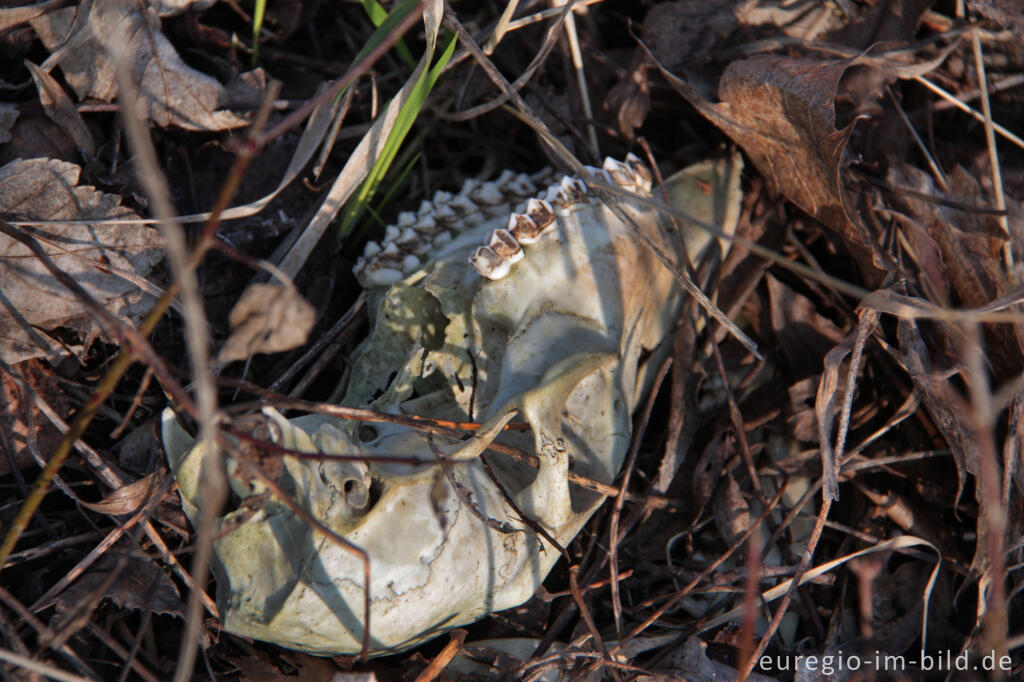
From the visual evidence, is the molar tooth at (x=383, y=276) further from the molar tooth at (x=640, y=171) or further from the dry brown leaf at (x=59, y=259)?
the molar tooth at (x=640, y=171)

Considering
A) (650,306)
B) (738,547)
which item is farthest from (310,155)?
(738,547)

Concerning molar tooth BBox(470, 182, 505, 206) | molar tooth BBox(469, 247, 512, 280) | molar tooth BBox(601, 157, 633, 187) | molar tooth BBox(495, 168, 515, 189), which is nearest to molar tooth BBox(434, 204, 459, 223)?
molar tooth BBox(470, 182, 505, 206)

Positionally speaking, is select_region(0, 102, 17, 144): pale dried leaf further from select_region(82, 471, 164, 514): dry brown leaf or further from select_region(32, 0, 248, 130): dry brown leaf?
select_region(82, 471, 164, 514): dry brown leaf

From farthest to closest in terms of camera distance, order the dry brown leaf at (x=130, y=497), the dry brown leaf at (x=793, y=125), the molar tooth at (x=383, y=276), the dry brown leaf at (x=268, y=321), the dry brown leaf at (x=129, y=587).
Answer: the molar tooth at (x=383, y=276), the dry brown leaf at (x=793, y=125), the dry brown leaf at (x=130, y=497), the dry brown leaf at (x=129, y=587), the dry brown leaf at (x=268, y=321)

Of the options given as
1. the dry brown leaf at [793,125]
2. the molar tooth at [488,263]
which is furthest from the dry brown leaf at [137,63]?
the dry brown leaf at [793,125]

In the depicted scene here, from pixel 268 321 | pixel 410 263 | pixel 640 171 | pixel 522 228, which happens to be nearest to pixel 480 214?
pixel 410 263

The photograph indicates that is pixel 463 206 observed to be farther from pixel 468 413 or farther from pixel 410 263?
pixel 468 413

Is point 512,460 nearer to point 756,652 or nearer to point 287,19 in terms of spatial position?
point 756,652

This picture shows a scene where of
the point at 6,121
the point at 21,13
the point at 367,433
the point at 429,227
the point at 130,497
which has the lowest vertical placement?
the point at 130,497
